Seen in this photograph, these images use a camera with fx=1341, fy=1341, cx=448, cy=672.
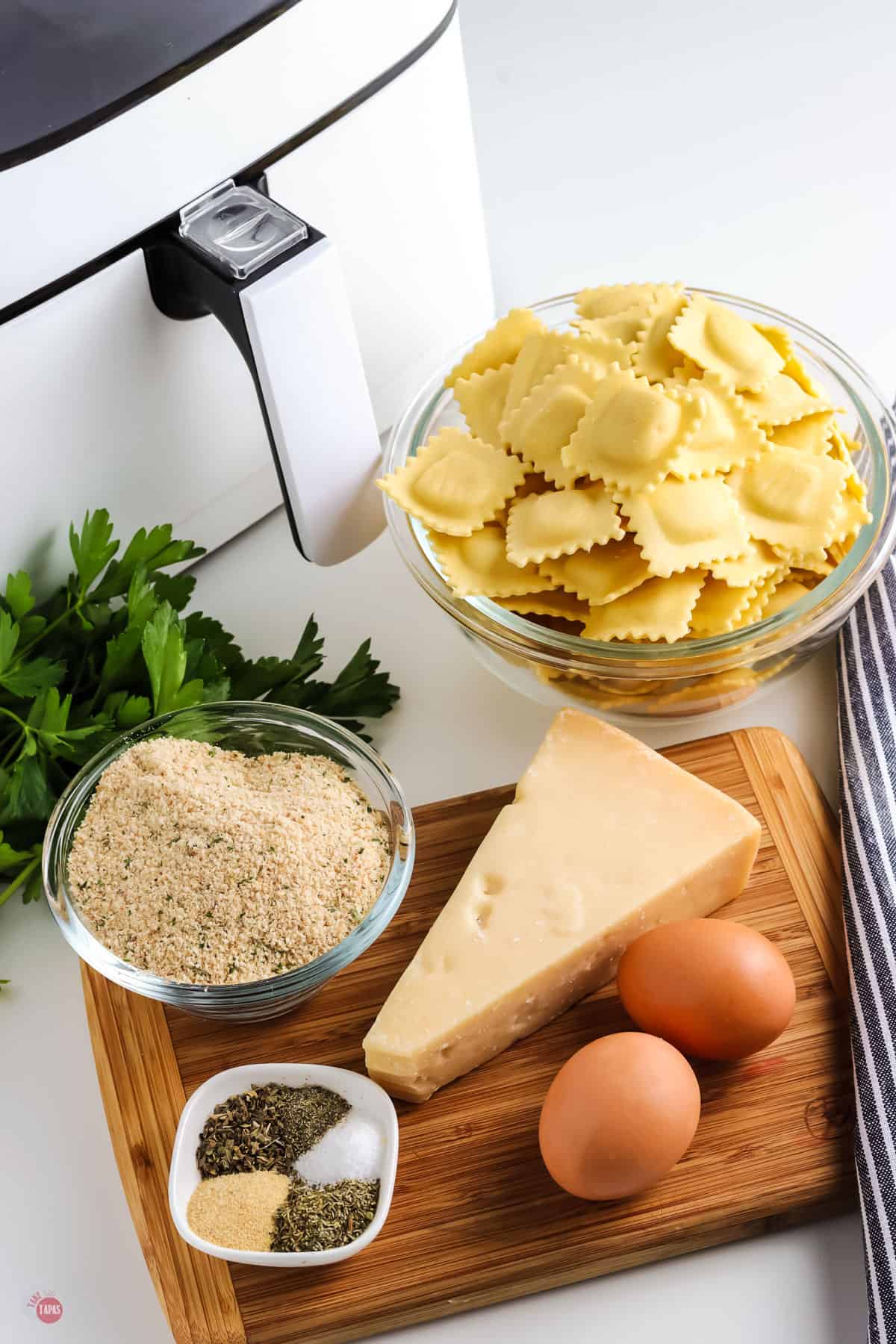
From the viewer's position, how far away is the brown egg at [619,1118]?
0.77 meters

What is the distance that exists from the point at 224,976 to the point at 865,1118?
0.40m

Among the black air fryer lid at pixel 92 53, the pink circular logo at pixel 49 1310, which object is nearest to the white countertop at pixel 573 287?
the pink circular logo at pixel 49 1310

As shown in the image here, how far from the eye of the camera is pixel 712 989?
822mm

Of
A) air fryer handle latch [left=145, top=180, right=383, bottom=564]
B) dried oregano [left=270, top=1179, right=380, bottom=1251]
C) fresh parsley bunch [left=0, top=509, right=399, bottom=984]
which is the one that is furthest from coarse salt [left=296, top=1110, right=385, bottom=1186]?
air fryer handle latch [left=145, top=180, right=383, bottom=564]

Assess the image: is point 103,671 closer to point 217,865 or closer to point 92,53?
point 217,865

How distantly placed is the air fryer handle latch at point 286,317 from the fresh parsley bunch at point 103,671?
0.38 feet

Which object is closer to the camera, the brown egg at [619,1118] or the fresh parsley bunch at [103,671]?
the brown egg at [619,1118]

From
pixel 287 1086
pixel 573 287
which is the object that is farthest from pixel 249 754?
pixel 573 287

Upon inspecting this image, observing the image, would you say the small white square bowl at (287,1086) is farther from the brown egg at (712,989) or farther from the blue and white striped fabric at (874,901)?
the blue and white striped fabric at (874,901)

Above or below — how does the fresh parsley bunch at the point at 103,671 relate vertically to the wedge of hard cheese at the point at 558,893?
above

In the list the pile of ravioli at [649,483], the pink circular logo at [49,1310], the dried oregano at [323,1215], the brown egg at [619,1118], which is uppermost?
the pile of ravioli at [649,483]

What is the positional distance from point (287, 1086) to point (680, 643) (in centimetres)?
39

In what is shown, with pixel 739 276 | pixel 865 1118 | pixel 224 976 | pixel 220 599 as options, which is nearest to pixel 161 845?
pixel 224 976

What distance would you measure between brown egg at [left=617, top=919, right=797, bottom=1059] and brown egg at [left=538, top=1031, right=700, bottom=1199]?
3 centimetres
